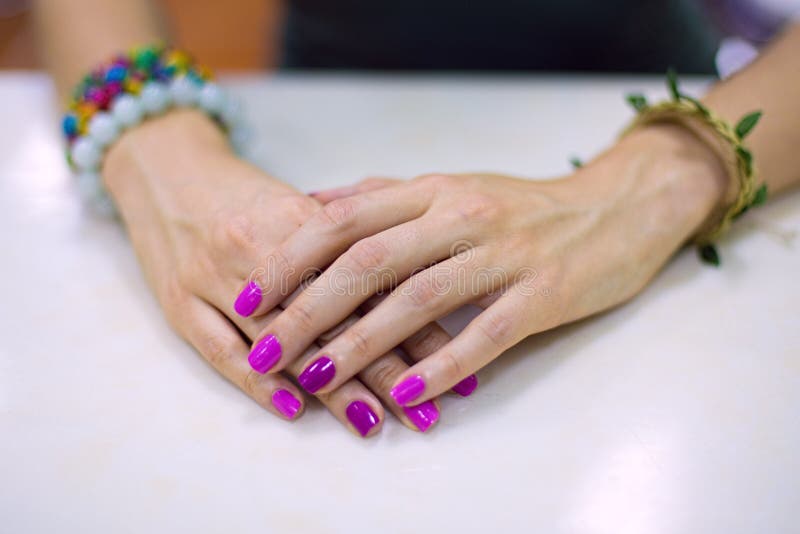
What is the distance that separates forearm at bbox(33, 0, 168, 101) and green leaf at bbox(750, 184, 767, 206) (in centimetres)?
73

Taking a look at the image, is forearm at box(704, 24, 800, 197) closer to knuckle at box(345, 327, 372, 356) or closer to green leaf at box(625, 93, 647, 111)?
green leaf at box(625, 93, 647, 111)

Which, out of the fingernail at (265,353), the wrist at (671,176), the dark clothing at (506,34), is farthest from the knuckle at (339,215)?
the dark clothing at (506,34)

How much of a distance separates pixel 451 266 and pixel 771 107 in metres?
Answer: 0.42

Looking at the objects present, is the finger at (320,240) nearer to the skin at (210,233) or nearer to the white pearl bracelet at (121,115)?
the skin at (210,233)

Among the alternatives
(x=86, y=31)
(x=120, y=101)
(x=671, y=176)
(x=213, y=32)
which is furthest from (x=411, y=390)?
(x=213, y=32)

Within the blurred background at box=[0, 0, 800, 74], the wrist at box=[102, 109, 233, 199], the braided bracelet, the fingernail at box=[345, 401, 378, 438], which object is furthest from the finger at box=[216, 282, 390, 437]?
the blurred background at box=[0, 0, 800, 74]

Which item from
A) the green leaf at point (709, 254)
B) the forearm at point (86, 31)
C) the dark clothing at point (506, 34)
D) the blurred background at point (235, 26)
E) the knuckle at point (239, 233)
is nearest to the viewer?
→ the knuckle at point (239, 233)

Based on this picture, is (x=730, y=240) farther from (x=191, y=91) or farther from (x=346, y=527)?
(x=191, y=91)

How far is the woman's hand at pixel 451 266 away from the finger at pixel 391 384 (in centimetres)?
1

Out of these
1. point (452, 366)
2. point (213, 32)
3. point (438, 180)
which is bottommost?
point (213, 32)

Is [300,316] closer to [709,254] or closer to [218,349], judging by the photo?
[218,349]

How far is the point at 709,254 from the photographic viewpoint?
69 centimetres

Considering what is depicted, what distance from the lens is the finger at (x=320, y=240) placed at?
55cm

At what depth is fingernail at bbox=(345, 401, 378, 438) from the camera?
52 centimetres
